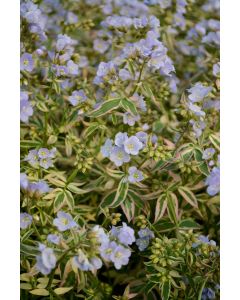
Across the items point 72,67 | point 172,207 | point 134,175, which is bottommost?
point 172,207

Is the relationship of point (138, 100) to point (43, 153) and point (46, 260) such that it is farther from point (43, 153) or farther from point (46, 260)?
point (46, 260)

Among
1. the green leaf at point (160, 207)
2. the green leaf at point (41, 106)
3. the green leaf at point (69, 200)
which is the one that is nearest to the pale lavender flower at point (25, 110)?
the green leaf at point (41, 106)

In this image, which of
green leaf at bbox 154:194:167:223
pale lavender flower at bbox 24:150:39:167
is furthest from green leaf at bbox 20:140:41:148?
green leaf at bbox 154:194:167:223

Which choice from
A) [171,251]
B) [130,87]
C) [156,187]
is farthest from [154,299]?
[130,87]

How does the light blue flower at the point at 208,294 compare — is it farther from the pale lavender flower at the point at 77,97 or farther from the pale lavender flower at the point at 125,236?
the pale lavender flower at the point at 77,97

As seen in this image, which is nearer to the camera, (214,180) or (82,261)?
(82,261)

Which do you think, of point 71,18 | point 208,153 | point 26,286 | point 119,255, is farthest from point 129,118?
point 71,18
